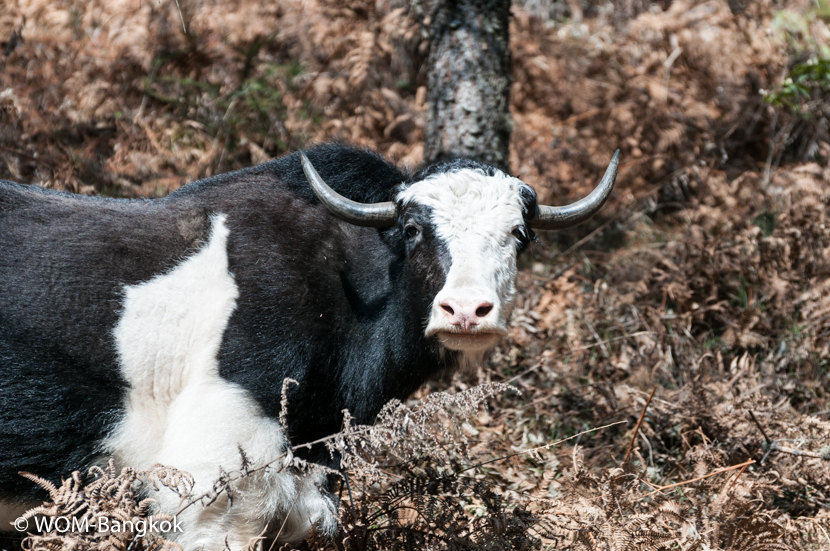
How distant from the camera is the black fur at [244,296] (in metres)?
3.98

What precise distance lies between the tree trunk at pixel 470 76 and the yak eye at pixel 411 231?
7.71 feet

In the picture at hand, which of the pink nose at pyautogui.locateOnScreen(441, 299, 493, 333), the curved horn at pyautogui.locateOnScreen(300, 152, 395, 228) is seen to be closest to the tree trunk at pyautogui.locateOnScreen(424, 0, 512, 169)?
the curved horn at pyautogui.locateOnScreen(300, 152, 395, 228)

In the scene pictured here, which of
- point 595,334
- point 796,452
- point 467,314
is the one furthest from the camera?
point 595,334

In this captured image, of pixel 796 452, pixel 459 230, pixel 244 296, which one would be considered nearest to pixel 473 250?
pixel 459 230

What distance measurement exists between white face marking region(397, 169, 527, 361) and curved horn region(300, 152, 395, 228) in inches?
5.9

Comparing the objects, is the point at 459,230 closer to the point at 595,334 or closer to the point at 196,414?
the point at 196,414

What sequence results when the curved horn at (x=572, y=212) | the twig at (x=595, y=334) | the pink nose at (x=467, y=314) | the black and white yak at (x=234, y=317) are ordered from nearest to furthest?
1. the pink nose at (x=467, y=314)
2. the black and white yak at (x=234, y=317)
3. the curved horn at (x=572, y=212)
4. the twig at (x=595, y=334)

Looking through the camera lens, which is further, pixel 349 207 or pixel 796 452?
pixel 796 452

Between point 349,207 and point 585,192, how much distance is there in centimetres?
510

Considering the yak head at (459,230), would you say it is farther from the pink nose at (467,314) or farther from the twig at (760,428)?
the twig at (760,428)

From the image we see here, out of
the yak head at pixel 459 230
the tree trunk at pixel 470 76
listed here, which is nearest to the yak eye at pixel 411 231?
the yak head at pixel 459 230

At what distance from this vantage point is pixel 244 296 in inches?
167

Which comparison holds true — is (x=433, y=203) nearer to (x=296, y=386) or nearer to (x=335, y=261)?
(x=335, y=261)

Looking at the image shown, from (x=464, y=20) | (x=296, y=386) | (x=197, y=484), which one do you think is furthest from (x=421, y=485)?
(x=464, y=20)
